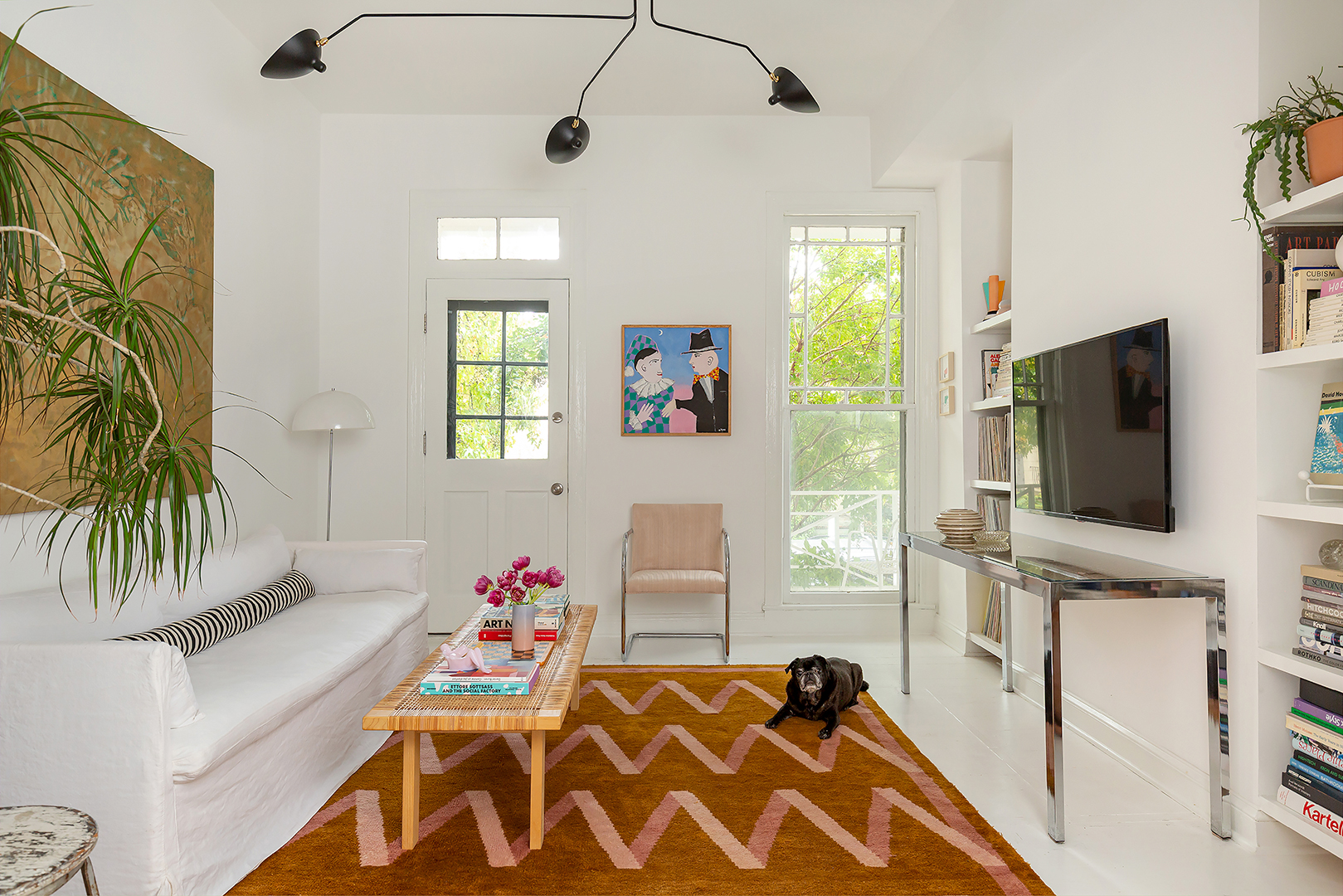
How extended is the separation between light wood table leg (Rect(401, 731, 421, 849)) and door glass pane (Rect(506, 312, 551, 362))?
9.01 feet

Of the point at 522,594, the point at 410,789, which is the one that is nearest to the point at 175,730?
the point at 410,789

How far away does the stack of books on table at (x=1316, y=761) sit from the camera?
5.92 ft

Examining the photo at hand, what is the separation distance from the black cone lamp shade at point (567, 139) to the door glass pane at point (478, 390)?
1293 mm

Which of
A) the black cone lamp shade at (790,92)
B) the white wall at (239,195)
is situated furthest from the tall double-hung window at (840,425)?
the white wall at (239,195)

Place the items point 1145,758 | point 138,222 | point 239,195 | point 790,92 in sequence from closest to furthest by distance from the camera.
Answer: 1. point 1145,758
2. point 138,222
3. point 790,92
4. point 239,195

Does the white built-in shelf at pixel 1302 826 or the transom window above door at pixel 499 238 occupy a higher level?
the transom window above door at pixel 499 238

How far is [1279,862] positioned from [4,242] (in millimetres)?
3181

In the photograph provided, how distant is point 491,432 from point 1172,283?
3.34 m

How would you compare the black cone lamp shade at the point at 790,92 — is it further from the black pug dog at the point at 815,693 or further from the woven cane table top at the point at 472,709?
the woven cane table top at the point at 472,709

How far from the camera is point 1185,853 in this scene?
1998 millimetres

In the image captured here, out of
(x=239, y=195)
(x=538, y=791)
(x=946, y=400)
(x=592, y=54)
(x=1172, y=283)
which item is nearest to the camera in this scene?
(x=538, y=791)

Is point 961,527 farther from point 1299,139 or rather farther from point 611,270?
point 611,270

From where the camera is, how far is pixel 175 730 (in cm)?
171

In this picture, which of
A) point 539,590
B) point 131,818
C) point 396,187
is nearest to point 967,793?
point 539,590
